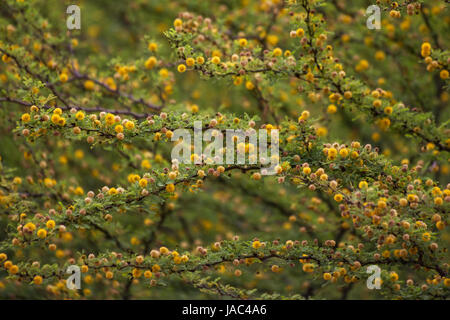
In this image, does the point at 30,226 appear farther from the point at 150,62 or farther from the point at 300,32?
the point at 300,32

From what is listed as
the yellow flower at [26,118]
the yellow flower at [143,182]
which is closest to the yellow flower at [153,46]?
the yellow flower at [26,118]

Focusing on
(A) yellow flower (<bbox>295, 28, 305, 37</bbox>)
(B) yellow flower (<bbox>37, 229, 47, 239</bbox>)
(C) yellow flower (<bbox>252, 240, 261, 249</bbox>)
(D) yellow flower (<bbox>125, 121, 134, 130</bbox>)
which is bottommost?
(C) yellow flower (<bbox>252, 240, 261, 249</bbox>)

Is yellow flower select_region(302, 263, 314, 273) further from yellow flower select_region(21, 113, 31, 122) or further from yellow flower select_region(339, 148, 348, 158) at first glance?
yellow flower select_region(21, 113, 31, 122)

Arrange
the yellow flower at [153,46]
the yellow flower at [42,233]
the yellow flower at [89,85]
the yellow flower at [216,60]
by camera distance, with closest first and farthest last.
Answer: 1. the yellow flower at [42,233]
2. the yellow flower at [216,60]
3. the yellow flower at [153,46]
4. the yellow flower at [89,85]

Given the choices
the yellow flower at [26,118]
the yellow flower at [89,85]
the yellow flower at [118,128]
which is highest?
the yellow flower at [89,85]

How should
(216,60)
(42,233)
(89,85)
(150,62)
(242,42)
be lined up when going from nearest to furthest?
(42,233), (216,60), (242,42), (150,62), (89,85)

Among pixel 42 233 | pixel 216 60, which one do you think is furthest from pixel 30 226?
pixel 216 60

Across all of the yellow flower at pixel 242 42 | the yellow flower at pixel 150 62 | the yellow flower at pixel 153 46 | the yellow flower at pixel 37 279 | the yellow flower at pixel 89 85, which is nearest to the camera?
the yellow flower at pixel 37 279

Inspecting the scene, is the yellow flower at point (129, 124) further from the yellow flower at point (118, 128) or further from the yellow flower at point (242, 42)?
the yellow flower at point (242, 42)

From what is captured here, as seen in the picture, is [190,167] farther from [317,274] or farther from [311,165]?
[317,274]

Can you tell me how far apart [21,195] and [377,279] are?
8.71 feet

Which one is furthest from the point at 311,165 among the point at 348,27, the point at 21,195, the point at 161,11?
the point at 161,11

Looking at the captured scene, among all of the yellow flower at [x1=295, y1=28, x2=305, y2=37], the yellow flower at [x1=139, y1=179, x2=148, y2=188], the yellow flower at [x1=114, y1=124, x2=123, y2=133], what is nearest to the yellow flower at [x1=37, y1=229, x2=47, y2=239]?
the yellow flower at [x1=139, y1=179, x2=148, y2=188]

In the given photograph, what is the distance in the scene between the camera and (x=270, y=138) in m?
3.22
